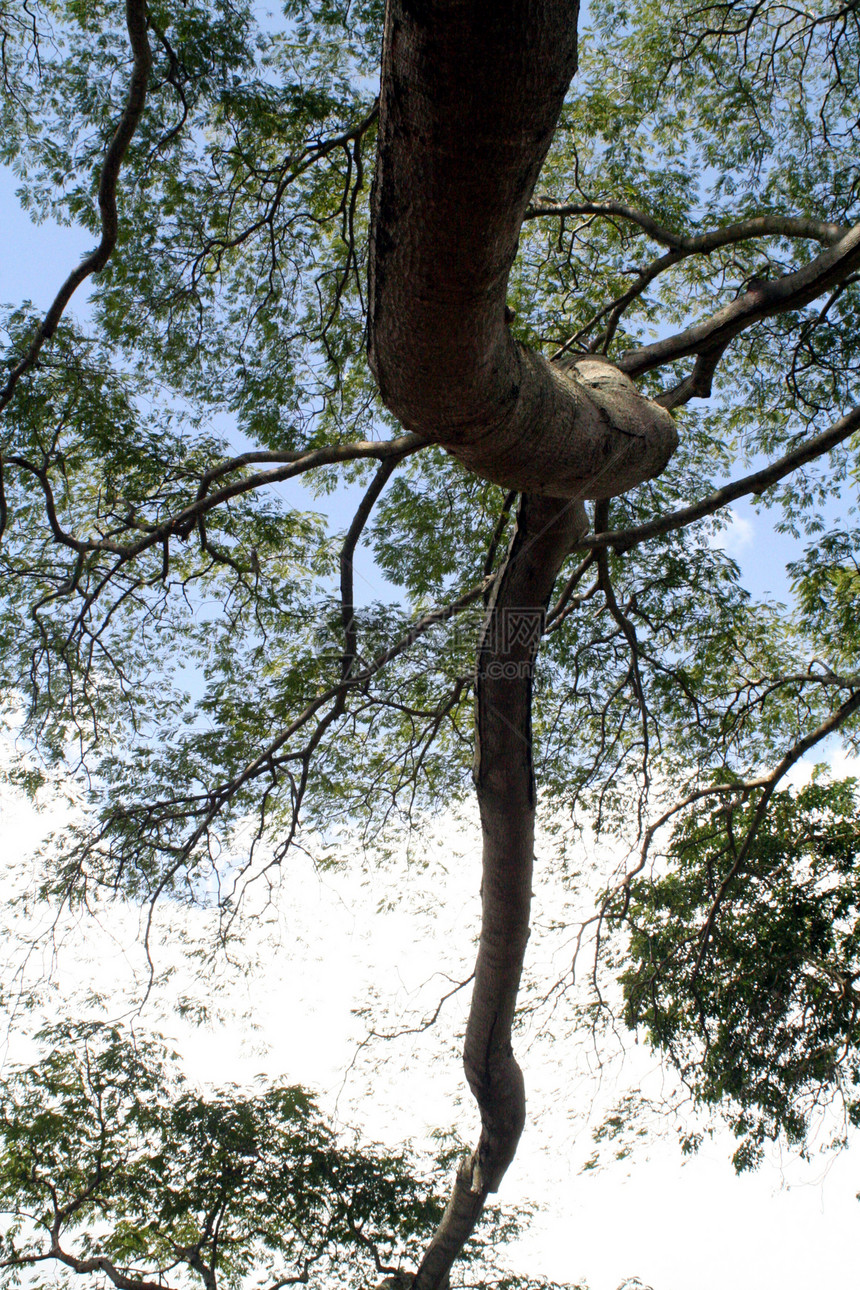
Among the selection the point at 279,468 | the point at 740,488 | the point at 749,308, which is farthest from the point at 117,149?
the point at 740,488

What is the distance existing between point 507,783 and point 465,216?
255 centimetres

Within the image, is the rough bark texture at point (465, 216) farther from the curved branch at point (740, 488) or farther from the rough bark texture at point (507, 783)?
the curved branch at point (740, 488)

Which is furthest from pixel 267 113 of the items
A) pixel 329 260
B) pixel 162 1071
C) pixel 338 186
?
pixel 162 1071

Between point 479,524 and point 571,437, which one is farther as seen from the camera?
point 479,524

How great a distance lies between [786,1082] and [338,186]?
6.00 meters

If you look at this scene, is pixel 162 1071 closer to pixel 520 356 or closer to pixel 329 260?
pixel 329 260

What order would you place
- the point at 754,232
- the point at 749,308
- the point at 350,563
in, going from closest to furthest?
1. the point at 749,308
2. the point at 754,232
3. the point at 350,563

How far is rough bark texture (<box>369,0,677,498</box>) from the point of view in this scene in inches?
42.1

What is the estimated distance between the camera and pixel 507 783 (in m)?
3.41

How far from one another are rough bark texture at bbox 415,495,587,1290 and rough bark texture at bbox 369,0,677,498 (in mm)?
1140

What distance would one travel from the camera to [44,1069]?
655 cm

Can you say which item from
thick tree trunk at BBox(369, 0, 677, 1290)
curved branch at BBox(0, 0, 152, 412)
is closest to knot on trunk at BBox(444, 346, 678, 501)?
thick tree trunk at BBox(369, 0, 677, 1290)

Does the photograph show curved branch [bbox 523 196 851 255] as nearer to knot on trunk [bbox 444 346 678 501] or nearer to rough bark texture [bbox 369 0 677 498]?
knot on trunk [bbox 444 346 678 501]

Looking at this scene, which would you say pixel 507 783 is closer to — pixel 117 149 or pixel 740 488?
pixel 740 488
